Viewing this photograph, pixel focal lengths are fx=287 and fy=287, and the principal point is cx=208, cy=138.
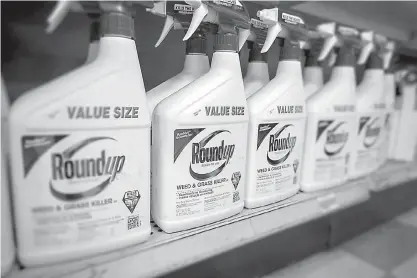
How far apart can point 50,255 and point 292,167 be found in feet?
1.60

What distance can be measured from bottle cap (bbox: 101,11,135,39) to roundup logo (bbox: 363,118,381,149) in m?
0.69

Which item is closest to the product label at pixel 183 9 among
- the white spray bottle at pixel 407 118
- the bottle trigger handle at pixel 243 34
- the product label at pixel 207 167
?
the bottle trigger handle at pixel 243 34

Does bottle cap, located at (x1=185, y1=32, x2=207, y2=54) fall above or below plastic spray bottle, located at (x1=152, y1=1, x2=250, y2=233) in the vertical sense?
above

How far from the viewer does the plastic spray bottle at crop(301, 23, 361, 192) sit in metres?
0.68

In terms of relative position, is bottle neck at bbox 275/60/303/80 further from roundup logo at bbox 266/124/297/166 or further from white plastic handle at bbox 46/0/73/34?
white plastic handle at bbox 46/0/73/34

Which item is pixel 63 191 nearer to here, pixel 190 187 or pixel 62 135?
pixel 62 135

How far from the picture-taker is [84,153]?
40 cm

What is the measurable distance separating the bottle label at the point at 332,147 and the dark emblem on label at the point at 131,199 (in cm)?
44

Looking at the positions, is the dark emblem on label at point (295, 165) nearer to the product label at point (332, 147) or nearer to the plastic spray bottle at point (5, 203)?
Answer: the product label at point (332, 147)

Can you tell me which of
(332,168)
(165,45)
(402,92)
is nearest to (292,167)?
(332,168)

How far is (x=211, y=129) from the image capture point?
1.62 feet

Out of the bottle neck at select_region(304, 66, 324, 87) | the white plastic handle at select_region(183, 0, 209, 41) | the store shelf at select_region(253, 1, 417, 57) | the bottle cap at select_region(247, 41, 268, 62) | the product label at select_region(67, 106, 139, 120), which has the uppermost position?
the store shelf at select_region(253, 1, 417, 57)

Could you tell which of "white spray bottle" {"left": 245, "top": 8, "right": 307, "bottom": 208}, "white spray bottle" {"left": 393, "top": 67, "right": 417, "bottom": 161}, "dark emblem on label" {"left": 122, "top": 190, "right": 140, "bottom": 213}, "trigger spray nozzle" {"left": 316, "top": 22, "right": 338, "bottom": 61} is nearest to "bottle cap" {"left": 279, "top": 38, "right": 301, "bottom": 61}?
"white spray bottle" {"left": 245, "top": 8, "right": 307, "bottom": 208}

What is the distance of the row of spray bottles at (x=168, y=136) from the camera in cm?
38
